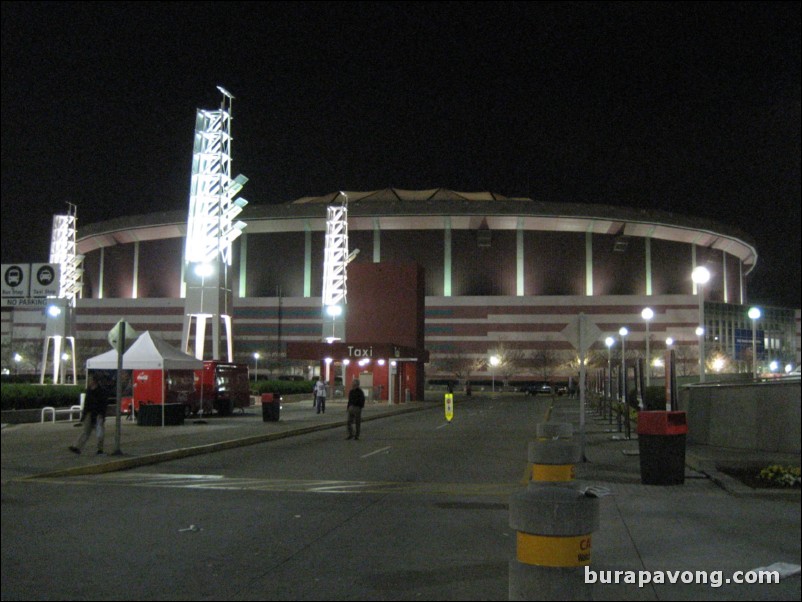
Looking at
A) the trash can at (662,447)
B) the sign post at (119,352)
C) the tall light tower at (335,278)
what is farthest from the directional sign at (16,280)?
the tall light tower at (335,278)

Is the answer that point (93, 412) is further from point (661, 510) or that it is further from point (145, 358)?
point (661, 510)

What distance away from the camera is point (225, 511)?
10.9 metres

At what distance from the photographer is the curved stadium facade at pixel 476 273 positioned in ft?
342

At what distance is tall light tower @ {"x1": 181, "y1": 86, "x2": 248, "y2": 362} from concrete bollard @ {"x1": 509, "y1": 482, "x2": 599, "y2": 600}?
42.5m

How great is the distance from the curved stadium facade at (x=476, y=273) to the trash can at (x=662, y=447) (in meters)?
89.0

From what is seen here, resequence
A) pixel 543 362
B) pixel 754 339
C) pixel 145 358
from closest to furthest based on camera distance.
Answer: pixel 754 339 → pixel 145 358 → pixel 543 362

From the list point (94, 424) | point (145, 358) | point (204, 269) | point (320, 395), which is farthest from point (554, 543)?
point (204, 269)

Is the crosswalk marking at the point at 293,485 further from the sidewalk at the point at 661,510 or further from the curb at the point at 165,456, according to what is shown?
the sidewalk at the point at 661,510

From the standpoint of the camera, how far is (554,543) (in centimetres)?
486

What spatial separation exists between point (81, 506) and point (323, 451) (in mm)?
9565

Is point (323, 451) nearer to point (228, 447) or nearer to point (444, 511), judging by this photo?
point (228, 447)

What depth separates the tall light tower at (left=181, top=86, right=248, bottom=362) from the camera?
47250 millimetres

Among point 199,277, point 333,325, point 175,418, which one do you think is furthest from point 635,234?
point 175,418

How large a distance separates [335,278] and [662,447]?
5457 cm
